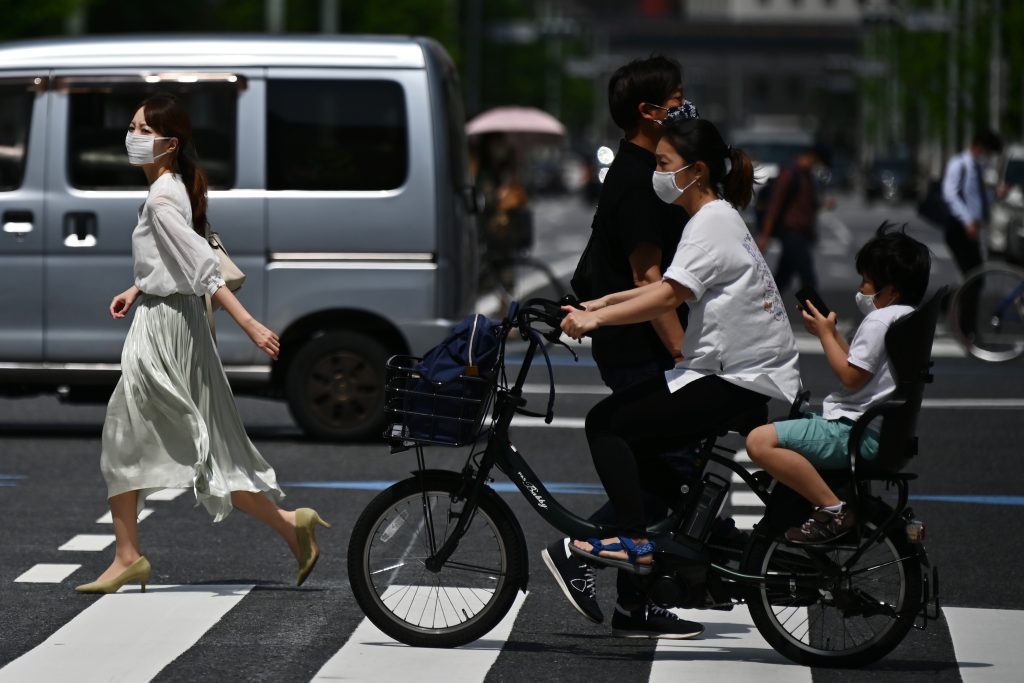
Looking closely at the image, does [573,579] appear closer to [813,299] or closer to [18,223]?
[813,299]

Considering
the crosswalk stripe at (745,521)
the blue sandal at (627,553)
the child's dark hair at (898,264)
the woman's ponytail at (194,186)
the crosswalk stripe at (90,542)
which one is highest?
the woman's ponytail at (194,186)

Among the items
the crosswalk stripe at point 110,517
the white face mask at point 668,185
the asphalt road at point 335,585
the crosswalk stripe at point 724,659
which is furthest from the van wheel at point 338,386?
the white face mask at point 668,185

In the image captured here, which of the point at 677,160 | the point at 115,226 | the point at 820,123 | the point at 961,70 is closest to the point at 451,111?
the point at 115,226

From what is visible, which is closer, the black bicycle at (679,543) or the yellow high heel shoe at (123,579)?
the black bicycle at (679,543)

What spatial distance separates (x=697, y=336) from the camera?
6.05m

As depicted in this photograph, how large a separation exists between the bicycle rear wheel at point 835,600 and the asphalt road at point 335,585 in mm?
79

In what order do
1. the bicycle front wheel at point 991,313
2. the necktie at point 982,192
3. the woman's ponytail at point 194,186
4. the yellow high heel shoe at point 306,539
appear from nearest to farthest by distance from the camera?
the yellow high heel shoe at point 306,539, the woman's ponytail at point 194,186, the bicycle front wheel at point 991,313, the necktie at point 982,192

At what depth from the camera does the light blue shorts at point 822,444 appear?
6.02m

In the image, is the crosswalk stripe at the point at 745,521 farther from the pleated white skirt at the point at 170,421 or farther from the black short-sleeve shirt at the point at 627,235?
the black short-sleeve shirt at the point at 627,235

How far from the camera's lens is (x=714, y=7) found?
19338 centimetres

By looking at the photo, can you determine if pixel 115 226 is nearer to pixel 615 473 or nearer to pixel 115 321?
pixel 115 321

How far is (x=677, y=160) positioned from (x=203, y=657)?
6.55 ft

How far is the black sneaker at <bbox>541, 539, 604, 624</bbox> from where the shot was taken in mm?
6242

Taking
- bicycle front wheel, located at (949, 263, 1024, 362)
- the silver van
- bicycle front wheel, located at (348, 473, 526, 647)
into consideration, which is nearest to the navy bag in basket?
bicycle front wheel, located at (348, 473, 526, 647)
